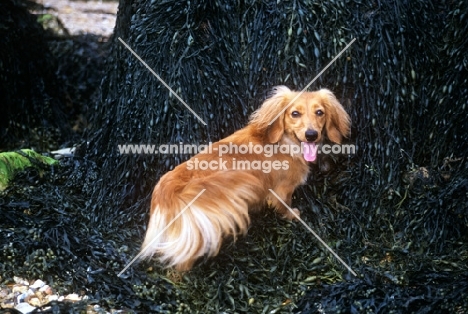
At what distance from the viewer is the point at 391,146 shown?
5359 mm

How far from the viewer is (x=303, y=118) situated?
4867 mm

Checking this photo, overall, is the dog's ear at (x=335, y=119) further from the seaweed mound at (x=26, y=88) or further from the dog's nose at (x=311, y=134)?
the seaweed mound at (x=26, y=88)

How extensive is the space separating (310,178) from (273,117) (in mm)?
621

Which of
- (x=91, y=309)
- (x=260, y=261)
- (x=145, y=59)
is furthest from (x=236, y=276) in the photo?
(x=145, y=59)

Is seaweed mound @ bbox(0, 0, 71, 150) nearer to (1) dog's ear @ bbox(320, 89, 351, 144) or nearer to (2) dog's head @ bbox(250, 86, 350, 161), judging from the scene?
(2) dog's head @ bbox(250, 86, 350, 161)

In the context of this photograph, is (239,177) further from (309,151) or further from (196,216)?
(309,151)

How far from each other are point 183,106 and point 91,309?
1.87m

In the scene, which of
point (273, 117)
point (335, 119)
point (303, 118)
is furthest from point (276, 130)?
point (335, 119)

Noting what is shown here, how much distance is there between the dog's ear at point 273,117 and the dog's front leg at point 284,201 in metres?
0.39

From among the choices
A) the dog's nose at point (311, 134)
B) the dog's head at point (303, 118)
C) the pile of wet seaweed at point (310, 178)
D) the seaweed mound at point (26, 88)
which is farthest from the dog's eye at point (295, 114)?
the seaweed mound at point (26, 88)

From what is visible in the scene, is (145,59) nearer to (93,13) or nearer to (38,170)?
(38,170)

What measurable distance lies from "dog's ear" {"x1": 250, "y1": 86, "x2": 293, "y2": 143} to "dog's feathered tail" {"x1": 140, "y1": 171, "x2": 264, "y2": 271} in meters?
0.44

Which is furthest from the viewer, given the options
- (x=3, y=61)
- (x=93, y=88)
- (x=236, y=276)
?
(x=93, y=88)

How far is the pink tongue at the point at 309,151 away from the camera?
4.93 metres
